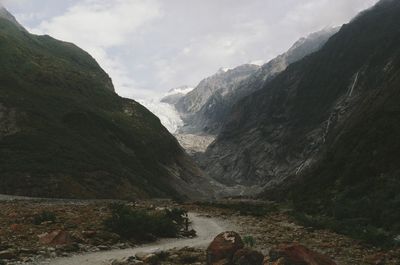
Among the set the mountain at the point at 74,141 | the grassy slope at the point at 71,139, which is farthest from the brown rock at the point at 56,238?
the grassy slope at the point at 71,139

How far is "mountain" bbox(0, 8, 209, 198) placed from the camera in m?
84.9

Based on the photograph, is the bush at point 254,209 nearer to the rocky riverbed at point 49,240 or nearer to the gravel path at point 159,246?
the gravel path at point 159,246

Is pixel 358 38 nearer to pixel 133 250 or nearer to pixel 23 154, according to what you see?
pixel 23 154

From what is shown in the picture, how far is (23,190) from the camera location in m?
78.2

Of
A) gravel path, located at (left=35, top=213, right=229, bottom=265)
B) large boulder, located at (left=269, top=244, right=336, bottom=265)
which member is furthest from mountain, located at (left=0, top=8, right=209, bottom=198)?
large boulder, located at (left=269, top=244, right=336, bottom=265)

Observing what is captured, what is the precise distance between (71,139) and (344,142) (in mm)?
61081

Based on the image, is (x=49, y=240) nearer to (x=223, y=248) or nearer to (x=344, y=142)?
(x=223, y=248)

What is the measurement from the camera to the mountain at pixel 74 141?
84.9m

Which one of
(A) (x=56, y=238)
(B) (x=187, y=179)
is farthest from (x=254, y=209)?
(B) (x=187, y=179)

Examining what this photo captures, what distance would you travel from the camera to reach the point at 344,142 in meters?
67.4

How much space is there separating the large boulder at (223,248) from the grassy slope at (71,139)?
6728 centimetres

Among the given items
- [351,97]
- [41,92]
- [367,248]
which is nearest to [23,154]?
[41,92]

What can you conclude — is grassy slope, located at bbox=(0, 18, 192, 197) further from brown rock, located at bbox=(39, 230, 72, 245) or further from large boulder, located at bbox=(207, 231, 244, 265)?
large boulder, located at bbox=(207, 231, 244, 265)

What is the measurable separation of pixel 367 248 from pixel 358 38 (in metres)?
190
